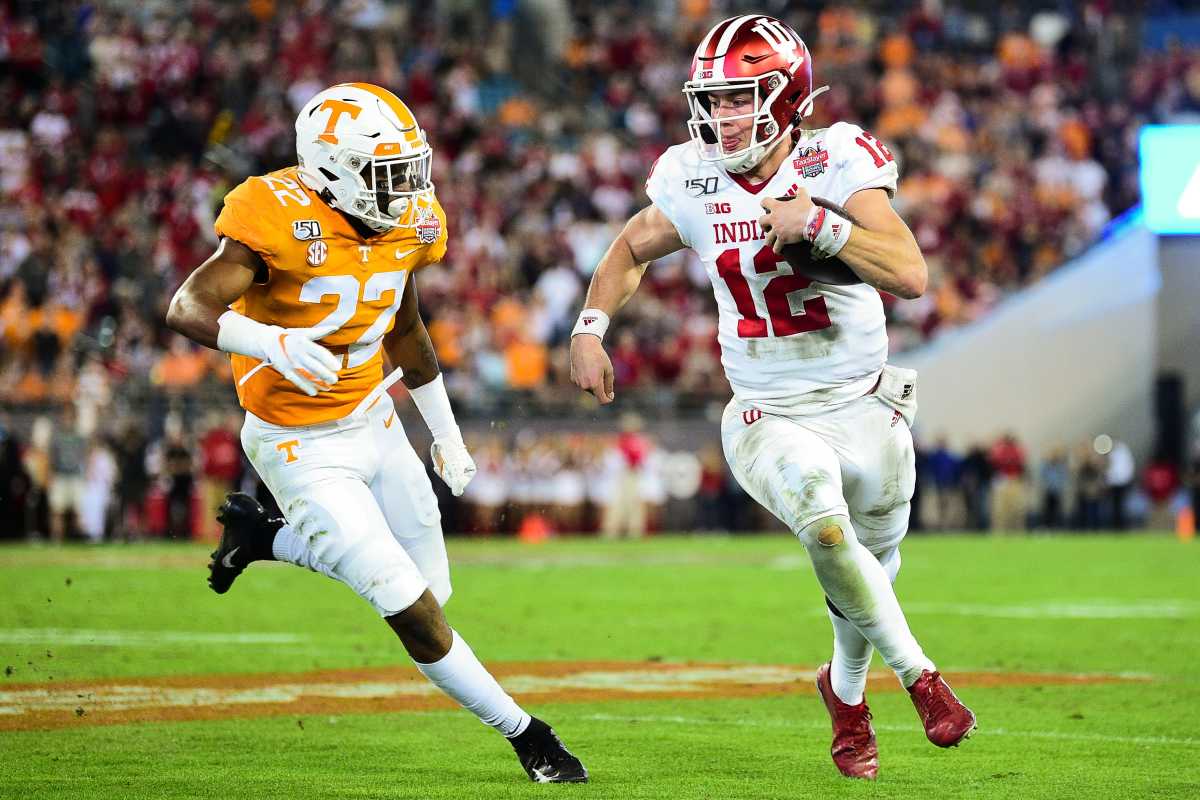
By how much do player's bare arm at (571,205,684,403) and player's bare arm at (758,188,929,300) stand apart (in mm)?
650

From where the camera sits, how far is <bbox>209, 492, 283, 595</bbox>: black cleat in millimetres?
6539

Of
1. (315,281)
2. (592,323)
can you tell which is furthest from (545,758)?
(315,281)

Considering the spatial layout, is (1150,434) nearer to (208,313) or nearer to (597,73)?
(597,73)

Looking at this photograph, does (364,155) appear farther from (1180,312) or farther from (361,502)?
(1180,312)

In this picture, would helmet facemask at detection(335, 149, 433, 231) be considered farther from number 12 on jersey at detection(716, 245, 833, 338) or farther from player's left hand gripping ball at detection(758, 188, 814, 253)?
player's left hand gripping ball at detection(758, 188, 814, 253)

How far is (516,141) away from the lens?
23.6 meters

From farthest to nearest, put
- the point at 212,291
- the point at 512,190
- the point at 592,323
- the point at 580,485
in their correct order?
the point at 512,190
the point at 580,485
the point at 592,323
the point at 212,291

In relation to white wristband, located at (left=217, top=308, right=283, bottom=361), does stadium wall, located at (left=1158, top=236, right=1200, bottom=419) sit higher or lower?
lower

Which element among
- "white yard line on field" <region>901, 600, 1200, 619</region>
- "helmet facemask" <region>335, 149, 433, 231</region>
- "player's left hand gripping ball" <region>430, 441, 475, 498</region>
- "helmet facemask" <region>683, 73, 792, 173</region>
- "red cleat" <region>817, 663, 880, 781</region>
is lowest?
"white yard line on field" <region>901, 600, 1200, 619</region>

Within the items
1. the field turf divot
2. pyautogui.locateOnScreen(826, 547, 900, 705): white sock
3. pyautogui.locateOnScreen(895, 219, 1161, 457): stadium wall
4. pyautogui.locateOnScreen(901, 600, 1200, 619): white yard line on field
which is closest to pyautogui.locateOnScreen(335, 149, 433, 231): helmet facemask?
pyautogui.locateOnScreen(826, 547, 900, 705): white sock

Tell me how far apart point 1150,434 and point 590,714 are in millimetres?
19041

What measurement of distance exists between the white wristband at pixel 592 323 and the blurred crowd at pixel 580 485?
9.74 metres

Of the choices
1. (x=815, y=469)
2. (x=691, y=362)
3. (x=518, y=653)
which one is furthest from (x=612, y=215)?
(x=815, y=469)

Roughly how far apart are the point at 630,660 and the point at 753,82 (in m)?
4.35
